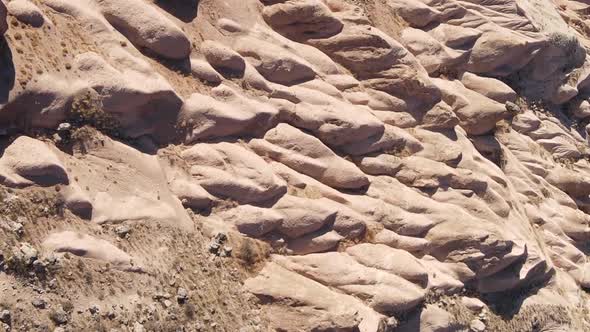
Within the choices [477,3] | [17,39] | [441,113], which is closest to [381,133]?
[441,113]

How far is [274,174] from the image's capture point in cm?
2194

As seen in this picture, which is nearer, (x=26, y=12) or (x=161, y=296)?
(x=161, y=296)

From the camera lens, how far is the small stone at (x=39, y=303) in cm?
1644

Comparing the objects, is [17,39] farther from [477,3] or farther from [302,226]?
[477,3]

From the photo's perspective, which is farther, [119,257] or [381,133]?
[381,133]

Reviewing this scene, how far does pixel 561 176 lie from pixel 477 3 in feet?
25.7

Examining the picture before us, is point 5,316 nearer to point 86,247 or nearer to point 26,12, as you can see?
point 86,247

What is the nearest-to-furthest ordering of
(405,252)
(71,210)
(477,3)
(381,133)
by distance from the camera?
(71,210) → (405,252) → (381,133) → (477,3)

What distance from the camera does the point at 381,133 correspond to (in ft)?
82.3

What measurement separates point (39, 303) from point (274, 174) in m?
7.70

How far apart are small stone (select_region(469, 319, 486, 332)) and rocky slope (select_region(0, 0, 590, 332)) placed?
0.07 m

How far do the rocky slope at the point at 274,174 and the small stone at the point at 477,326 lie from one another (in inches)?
2.6

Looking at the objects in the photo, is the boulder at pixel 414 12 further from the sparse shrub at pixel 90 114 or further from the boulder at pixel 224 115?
the sparse shrub at pixel 90 114

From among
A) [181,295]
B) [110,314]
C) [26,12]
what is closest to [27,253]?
[110,314]
